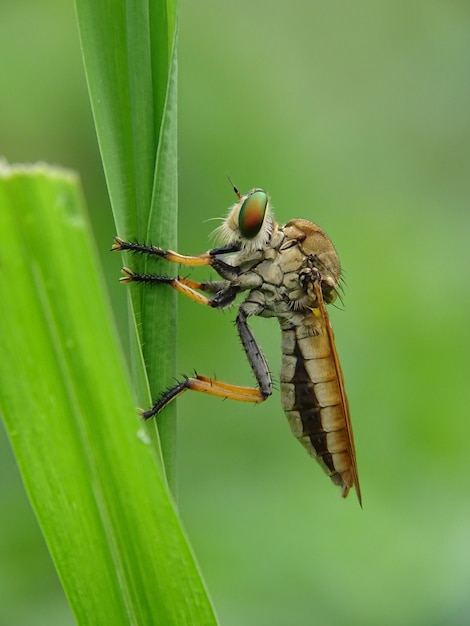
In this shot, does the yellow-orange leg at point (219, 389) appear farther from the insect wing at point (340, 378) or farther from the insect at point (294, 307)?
the insect wing at point (340, 378)

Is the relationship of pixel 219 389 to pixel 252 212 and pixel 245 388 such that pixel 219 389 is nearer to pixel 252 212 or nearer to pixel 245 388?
pixel 245 388

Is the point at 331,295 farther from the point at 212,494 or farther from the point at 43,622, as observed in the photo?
the point at 43,622

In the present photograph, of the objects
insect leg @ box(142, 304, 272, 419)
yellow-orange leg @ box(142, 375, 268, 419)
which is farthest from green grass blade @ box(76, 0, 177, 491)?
insect leg @ box(142, 304, 272, 419)

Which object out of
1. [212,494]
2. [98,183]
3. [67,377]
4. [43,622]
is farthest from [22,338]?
[98,183]

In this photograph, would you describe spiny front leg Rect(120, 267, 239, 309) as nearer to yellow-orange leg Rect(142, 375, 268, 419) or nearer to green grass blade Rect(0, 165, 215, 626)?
yellow-orange leg Rect(142, 375, 268, 419)

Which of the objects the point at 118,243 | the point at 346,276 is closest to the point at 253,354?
the point at 346,276

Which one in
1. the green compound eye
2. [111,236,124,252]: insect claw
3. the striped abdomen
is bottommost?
the striped abdomen
